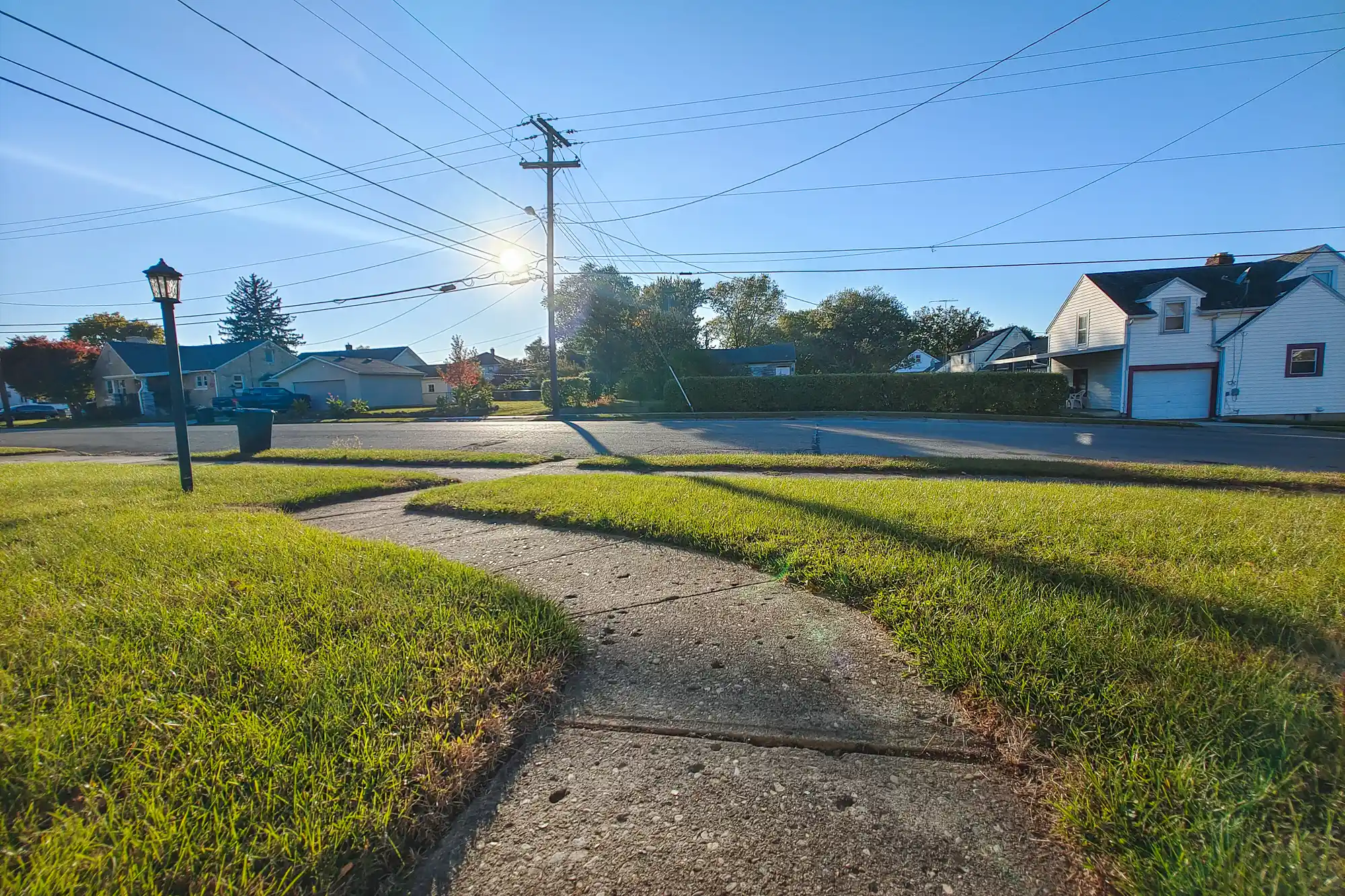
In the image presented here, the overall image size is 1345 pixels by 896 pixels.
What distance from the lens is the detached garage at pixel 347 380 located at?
37125 mm

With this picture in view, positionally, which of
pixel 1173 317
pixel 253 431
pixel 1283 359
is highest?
pixel 1173 317

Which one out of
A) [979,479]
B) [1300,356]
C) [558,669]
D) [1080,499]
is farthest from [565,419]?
[1300,356]

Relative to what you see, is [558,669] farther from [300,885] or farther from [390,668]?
[300,885]

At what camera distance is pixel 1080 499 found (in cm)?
539

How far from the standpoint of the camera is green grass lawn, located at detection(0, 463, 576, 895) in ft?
4.61

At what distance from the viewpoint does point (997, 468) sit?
8297mm

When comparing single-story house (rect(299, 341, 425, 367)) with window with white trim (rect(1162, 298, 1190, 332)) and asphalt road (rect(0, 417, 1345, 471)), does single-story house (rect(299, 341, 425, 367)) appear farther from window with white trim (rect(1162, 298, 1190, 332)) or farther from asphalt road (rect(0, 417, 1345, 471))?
window with white trim (rect(1162, 298, 1190, 332))

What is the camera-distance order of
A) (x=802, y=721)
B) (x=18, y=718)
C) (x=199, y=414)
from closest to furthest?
1. (x=18, y=718)
2. (x=802, y=721)
3. (x=199, y=414)

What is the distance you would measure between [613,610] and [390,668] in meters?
1.26

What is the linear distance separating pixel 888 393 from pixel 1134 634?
22.0 metres

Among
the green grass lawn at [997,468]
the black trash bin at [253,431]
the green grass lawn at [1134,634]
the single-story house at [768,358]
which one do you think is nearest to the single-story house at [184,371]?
the black trash bin at [253,431]

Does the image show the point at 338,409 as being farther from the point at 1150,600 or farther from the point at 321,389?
the point at 1150,600

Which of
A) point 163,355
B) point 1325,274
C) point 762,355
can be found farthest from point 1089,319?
point 163,355

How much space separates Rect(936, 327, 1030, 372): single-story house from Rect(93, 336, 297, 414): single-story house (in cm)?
5188
